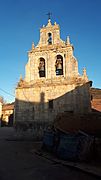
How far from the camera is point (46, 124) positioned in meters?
21.0

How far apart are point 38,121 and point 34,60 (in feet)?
21.8

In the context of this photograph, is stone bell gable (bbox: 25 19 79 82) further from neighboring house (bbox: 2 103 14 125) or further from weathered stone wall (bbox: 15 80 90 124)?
neighboring house (bbox: 2 103 14 125)

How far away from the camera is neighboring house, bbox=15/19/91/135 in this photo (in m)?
20.8

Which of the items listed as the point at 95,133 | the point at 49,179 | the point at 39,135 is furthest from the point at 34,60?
the point at 49,179

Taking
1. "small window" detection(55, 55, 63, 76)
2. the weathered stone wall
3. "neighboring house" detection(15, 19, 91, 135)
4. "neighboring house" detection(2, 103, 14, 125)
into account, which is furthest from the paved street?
"neighboring house" detection(2, 103, 14, 125)

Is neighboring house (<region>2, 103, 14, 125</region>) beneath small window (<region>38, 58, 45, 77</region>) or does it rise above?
beneath

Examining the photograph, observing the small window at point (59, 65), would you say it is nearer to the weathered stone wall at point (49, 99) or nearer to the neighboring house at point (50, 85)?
the neighboring house at point (50, 85)

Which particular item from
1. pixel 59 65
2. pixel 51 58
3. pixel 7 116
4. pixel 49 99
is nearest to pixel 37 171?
pixel 49 99

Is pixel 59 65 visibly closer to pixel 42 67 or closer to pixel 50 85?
pixel 42 67

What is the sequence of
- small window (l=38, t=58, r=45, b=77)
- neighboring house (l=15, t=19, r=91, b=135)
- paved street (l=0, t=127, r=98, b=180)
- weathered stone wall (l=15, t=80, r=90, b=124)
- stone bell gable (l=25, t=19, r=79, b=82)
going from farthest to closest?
small window (l=38, t=58, r=45, b=77) < stone bell gable (l=25, t=19, r=79, b=82) < neighboring house (l=15, t=19, r=91, b=135) < weathered stone wall (l=15, t=80, r=90, b=124) < paved street (l=0, t=127, r=98, b=180)

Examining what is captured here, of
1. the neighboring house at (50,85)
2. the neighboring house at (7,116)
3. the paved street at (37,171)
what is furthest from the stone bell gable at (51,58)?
the neighboring house at (7,116)

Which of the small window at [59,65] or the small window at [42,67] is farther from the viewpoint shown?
the small window at [42,67]

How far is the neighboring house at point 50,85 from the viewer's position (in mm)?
20781

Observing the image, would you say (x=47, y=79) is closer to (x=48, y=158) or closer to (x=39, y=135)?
(x=39, y=135)
